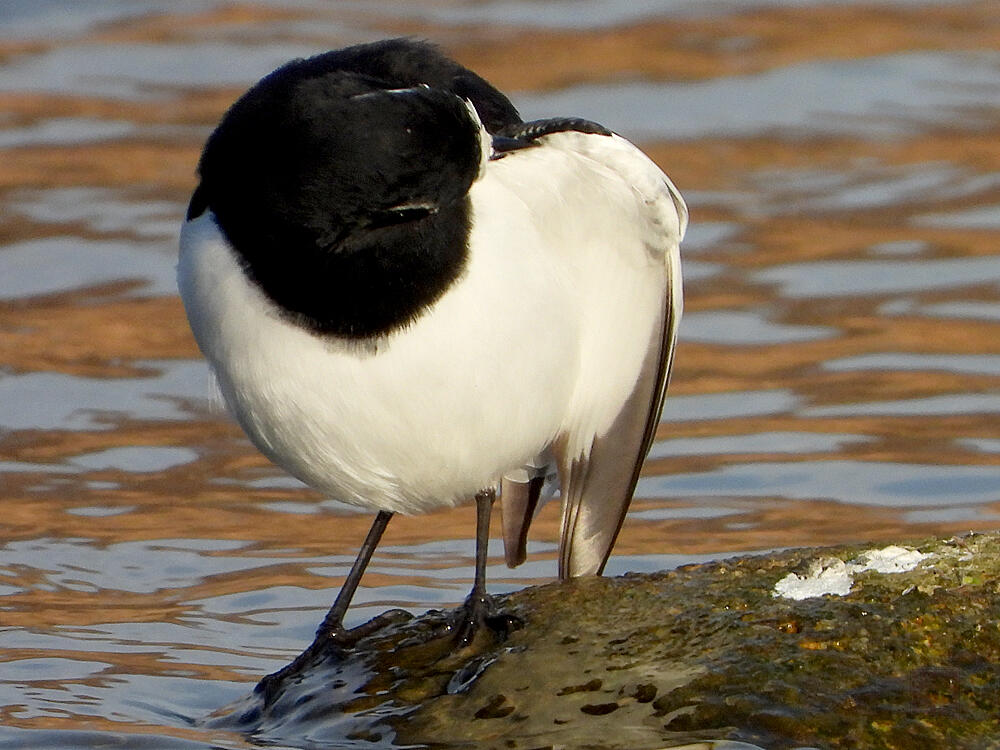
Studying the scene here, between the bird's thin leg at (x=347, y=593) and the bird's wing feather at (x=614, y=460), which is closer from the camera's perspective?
the bird's thin leg at (x=347, y=593)

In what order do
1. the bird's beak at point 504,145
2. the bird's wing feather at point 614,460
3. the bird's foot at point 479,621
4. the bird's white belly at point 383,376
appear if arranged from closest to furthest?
the bird's white belly at point 383,376 < the bird's beak at point 504,145 < the bird's foot at point 479,621 < the bird's wing feather at point 614,460

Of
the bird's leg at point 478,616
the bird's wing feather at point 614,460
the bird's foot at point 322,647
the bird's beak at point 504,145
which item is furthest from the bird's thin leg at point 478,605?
the bird's beak at point 504,145

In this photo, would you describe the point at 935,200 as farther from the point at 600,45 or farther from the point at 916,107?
the point at 600,45

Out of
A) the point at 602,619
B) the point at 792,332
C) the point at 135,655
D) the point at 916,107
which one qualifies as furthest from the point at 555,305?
the point at 916,107

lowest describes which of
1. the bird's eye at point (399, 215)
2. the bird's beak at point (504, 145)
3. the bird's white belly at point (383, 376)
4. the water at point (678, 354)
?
the water at point (678, 354)

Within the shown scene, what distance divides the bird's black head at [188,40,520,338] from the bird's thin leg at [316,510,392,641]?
1.04 meters

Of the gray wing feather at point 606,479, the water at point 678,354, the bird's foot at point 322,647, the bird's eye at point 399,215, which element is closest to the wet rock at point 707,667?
the bird's foot at point 322,647

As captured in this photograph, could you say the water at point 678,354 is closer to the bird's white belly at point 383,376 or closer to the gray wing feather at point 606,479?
the gray wing feather at point 606,479

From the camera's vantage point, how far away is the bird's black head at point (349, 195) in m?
5.06

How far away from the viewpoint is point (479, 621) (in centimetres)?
561

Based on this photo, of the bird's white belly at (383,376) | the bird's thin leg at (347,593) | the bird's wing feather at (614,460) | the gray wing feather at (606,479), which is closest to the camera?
the bird's white belly at (383,376)

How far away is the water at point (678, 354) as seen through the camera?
6.95 m

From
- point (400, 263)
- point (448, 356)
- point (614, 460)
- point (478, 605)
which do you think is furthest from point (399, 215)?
point (614, 460)

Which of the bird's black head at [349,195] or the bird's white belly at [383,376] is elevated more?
the bird's black head at [349,195]
